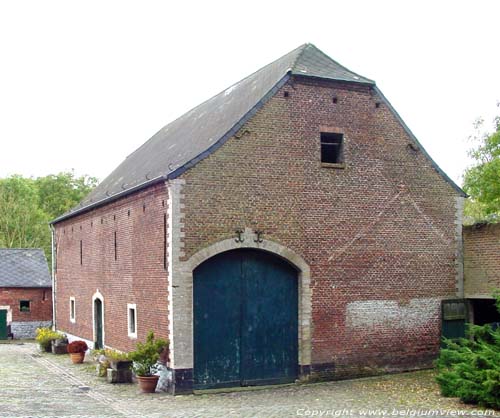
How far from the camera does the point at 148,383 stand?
16.4 meters

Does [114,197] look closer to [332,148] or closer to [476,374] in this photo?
[332,148]

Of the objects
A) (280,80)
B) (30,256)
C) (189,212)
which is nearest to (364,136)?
(280,80)

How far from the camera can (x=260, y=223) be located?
1723cm

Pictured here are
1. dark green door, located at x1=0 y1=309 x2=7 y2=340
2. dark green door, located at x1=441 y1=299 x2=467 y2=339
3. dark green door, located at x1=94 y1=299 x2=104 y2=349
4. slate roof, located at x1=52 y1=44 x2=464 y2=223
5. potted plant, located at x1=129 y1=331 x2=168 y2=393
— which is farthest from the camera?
dark green door, located at x1=0 y1=309 x2=7 y2=340

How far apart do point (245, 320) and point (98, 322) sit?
8.41m

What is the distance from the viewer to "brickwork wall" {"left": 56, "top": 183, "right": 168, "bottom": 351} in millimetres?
17453

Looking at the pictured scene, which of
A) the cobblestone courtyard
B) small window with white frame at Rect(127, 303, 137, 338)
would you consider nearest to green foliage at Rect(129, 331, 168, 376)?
the cobblestone courtyard

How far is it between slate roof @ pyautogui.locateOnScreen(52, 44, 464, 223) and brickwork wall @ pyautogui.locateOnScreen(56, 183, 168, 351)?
68 centimetres

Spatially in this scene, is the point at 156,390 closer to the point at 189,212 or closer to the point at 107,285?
the point at 189,212

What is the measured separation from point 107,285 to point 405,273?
9.44 metres

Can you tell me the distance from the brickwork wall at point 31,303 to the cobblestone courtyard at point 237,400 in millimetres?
15993

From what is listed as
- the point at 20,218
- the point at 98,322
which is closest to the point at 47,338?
the point at 98,322

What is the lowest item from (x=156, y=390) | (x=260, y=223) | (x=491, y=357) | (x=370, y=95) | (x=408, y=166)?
(x=156, y=390)

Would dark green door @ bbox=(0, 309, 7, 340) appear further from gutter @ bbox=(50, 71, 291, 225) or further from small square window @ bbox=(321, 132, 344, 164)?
small square window @ bbox=(321, 132, 344, 164)
